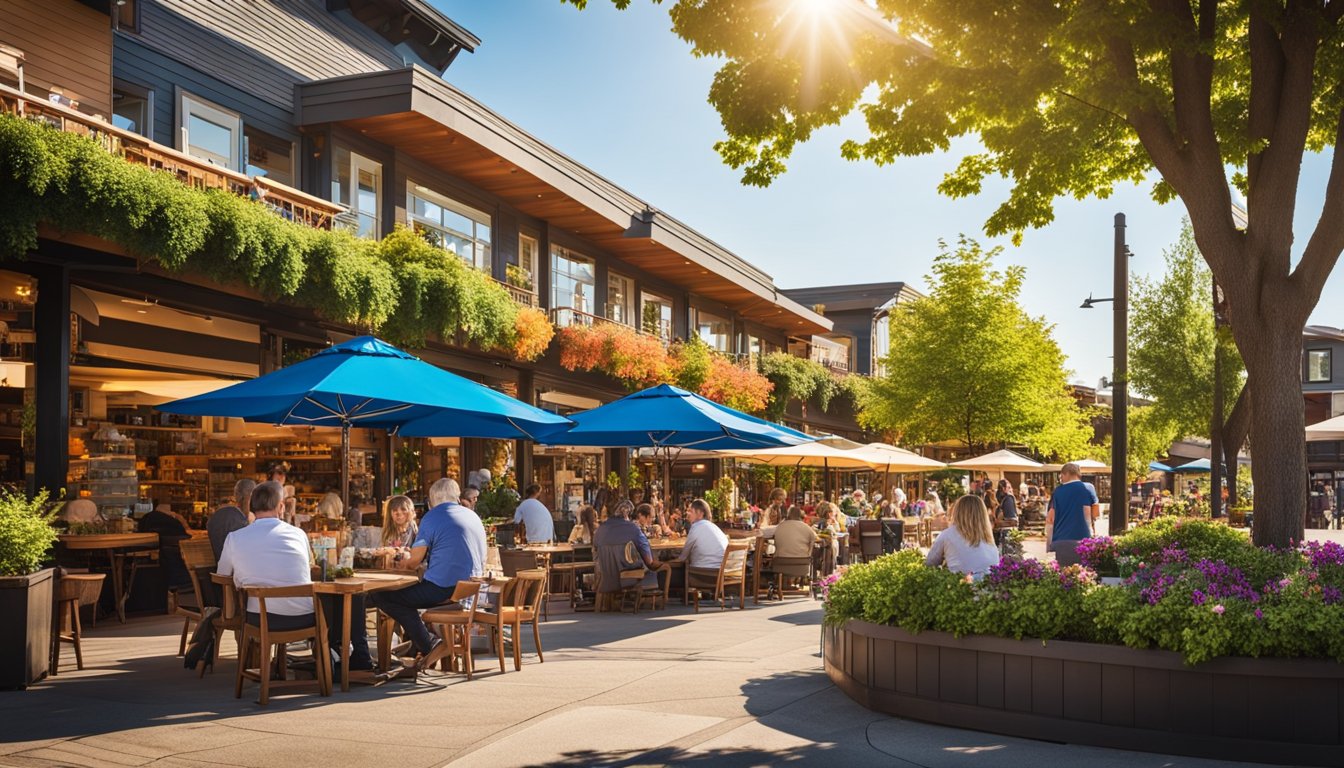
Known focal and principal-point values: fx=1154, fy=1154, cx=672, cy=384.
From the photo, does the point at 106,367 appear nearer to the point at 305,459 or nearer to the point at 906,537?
the point at 305,459

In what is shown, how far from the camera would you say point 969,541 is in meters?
9.19

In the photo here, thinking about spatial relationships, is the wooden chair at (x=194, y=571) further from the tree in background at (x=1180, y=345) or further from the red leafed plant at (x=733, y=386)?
the tree in background at (x=1180, y=345)

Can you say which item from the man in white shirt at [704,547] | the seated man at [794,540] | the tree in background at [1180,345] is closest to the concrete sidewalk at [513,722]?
the man in white shirt at [704,547]

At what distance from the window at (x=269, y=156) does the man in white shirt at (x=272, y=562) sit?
32.4 ft

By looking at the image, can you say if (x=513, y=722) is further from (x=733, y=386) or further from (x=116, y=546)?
(x=733, y=386)

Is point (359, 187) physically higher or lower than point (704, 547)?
higher

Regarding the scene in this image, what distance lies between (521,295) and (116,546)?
1005 centimetres

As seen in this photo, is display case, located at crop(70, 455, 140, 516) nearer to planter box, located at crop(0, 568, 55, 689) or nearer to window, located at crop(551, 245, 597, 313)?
planter box, located at crop(0, 568, 55, 689)

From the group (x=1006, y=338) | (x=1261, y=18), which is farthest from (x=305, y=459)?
(x=1006, y=338)

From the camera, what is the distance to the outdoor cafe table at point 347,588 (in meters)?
8.55

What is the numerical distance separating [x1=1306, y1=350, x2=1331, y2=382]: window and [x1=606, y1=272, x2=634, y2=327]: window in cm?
4325

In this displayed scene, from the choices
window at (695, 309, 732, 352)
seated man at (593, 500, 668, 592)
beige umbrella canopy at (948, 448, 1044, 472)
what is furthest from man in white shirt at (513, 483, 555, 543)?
window at (695, 309, 732, 352)

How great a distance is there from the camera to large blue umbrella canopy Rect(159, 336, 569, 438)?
Answer: 1065 cm

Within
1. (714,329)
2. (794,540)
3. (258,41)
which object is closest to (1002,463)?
(714,329)
